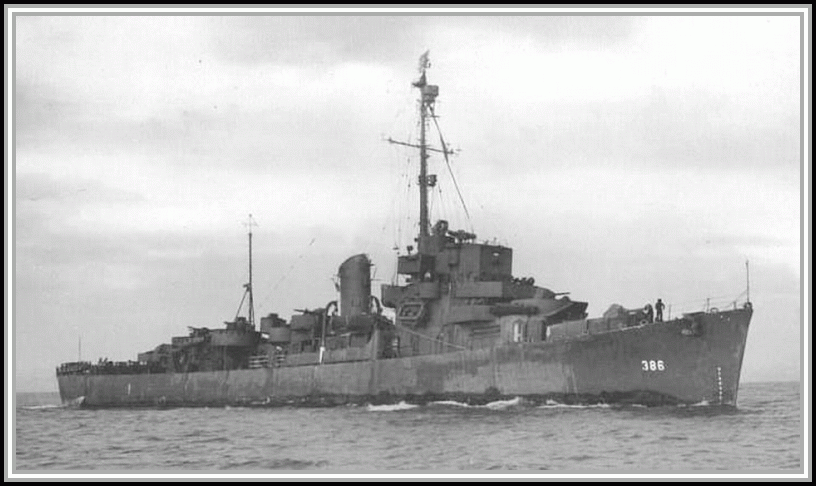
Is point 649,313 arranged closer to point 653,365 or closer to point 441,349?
point 653,365

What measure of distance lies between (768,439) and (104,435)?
1973 cm

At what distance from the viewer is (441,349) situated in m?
36.7

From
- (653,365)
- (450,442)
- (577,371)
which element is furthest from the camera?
(577,371)

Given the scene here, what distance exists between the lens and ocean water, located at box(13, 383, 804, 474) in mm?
21453

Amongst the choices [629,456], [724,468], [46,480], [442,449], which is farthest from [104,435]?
[724,468]

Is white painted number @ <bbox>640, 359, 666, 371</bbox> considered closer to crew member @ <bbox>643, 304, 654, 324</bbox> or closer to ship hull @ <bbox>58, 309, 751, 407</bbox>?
ship hull @ <bbox>58, 309, 751, 407</bbox>

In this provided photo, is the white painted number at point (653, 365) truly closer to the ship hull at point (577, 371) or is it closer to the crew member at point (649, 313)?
the ship hull at point (577, 371)

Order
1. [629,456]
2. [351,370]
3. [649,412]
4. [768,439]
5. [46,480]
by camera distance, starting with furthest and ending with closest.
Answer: [351,370], [649,412], [768,439], [629,456], [46,480]

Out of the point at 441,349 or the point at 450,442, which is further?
the point at 441,349

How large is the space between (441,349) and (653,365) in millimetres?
8576

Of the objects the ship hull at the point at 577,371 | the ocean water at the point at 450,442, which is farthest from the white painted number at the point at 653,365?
the ocean water at the point at 450,442

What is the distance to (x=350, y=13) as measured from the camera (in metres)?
19.2

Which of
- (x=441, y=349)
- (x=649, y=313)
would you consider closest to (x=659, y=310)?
(x=649, y=313)

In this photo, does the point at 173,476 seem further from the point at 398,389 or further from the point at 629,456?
the point at 398,389
